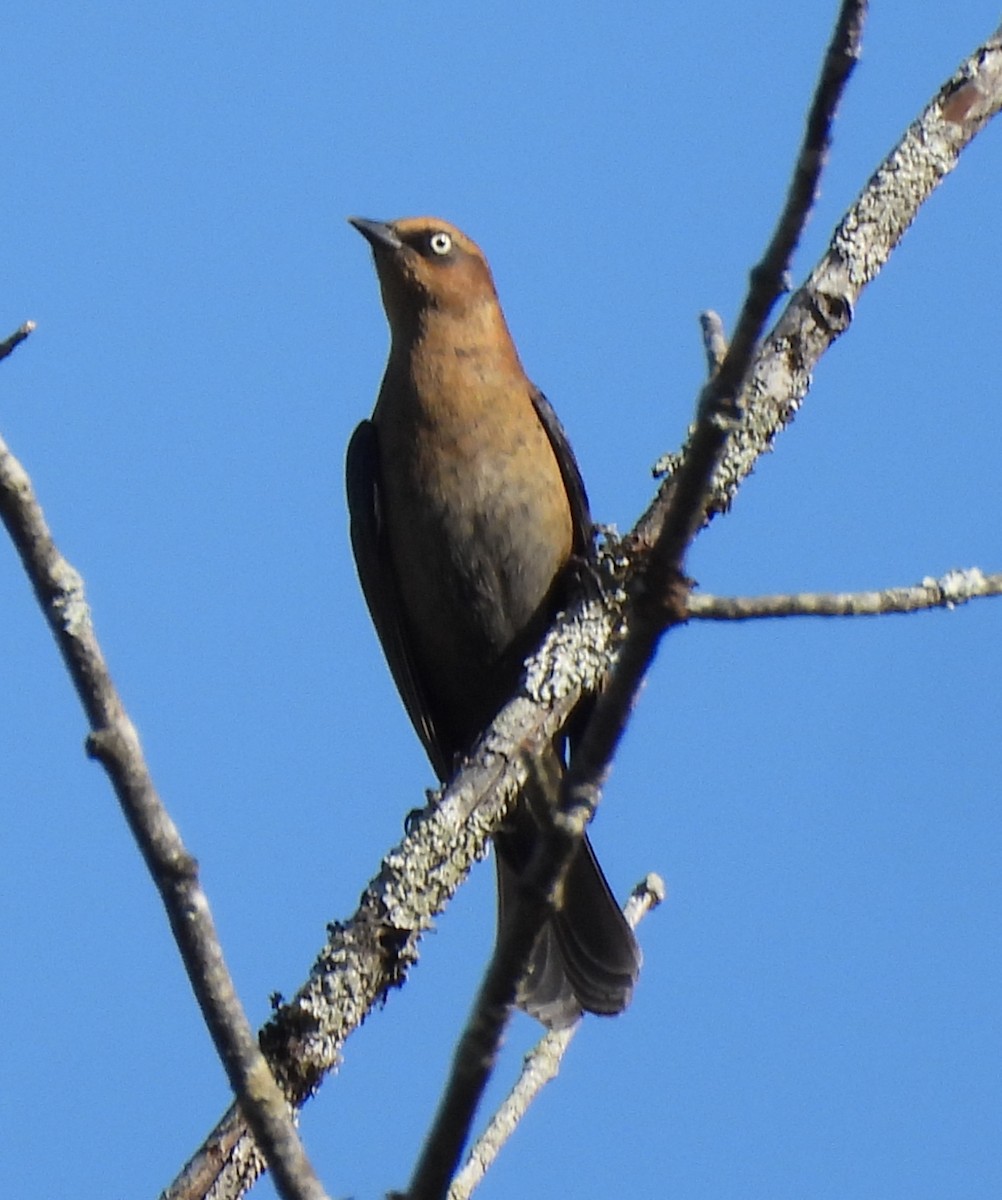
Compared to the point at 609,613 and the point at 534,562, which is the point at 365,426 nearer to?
the point at 534,562

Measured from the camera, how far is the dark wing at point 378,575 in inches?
263

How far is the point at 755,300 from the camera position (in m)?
2.63

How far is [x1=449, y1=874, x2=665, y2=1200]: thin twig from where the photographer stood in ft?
13.2

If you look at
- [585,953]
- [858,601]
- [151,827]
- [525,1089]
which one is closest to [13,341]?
[151,827]

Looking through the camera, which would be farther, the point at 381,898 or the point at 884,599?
the point at 381,898

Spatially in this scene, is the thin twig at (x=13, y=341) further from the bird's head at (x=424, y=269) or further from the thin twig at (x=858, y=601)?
the bird's head at (x=424, y=269)

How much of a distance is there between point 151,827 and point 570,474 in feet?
12.9

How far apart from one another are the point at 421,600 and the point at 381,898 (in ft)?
6.96

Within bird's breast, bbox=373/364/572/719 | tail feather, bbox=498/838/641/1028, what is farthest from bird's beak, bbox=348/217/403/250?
tail feather, bbox=498/838/641/1028

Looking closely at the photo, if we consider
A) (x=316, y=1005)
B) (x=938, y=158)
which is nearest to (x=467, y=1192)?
(x=316, y=1005)

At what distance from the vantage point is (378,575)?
22.1 feet

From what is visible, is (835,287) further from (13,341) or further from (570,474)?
(13,341)

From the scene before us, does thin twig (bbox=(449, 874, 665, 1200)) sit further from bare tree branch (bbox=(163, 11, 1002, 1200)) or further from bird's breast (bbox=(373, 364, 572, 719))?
bird's breast (bbox=(373, 364, 572, 719))

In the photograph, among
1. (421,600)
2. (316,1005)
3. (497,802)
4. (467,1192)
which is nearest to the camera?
(467,1192)
